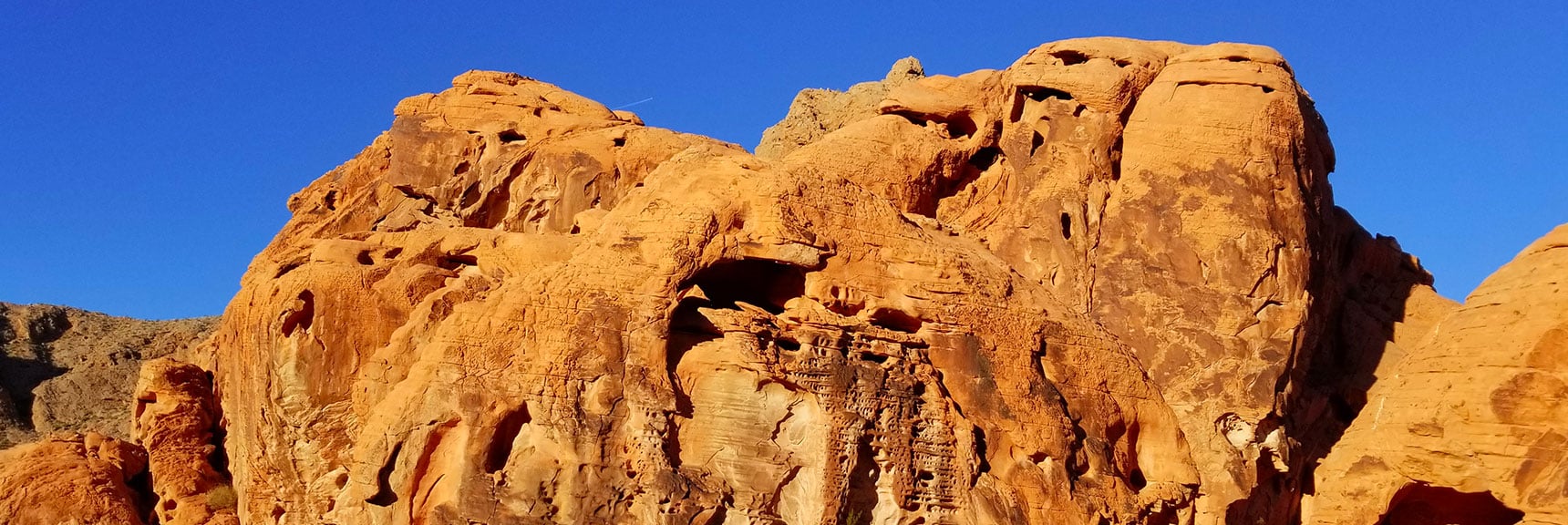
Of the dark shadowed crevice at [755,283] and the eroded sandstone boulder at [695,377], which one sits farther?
the dark shadowed crevice at [755,283]

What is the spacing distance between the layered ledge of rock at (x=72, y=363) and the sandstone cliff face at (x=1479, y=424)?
21.2m

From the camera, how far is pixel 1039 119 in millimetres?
26906

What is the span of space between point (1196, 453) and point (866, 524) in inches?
245

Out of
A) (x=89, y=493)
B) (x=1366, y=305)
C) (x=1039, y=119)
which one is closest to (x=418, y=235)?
(x=89, y=493)

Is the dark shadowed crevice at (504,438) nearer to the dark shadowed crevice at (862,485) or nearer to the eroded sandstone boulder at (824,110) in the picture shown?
the dark shadowed crevice at (862,485)

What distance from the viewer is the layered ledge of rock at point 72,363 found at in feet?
107

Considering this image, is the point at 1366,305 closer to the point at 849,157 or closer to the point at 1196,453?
the point at 1196,453

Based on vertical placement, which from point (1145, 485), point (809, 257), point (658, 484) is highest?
point (809, 257)

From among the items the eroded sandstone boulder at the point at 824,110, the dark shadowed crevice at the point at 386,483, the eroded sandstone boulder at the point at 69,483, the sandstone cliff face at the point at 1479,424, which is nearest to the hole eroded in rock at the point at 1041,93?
the eroded sandstone boulder at the point at 824,110

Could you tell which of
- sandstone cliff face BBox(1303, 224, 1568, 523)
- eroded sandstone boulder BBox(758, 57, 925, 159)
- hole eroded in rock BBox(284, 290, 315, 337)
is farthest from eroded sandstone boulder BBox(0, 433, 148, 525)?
sandstone cliff face BBox(1303, 224, 1568, 523)

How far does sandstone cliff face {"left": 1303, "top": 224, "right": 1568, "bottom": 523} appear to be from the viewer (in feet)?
69.9

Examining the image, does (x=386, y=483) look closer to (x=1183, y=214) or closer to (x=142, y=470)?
(x=142, y=470)

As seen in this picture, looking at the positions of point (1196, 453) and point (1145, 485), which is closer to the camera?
point (1145, 485)

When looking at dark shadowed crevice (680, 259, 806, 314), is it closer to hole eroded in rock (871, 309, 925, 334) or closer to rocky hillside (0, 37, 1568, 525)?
rocky hillside (0, 37, 1568, 525)
